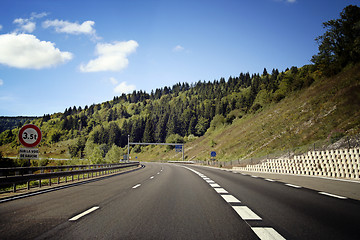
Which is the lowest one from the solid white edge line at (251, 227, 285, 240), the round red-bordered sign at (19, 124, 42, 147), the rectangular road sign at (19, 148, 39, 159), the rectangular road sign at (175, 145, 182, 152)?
the rectangular road sign at (175, 145, 182, 152)

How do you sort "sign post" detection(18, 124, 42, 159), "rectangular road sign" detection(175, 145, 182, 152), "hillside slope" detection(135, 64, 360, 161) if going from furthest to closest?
1. "rectangular road sign" detection(175, 145, 182, 152)
2. "hillside slope" detection(135, 64, 360, 161)
3. "sign post" detection(18, 124, 42, 159)

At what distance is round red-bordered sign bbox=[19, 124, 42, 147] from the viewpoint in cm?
1127

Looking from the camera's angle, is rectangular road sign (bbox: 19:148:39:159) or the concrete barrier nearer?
rectangular road sign (bbox: 19:148:39:159)

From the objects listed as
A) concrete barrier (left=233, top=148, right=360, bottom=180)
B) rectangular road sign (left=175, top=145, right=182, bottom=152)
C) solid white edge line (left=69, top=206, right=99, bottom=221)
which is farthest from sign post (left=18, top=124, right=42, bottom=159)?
rectangular road sign (left=175, top=145, right=182, bottom=152)

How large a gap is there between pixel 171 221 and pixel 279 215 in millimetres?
2233

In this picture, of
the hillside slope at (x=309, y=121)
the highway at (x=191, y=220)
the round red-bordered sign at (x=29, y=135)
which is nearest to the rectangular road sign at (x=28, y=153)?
the round red-bordered sign at (x=29, y=135)

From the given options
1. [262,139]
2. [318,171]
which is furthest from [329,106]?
[318,171]

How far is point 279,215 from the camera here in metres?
5.53

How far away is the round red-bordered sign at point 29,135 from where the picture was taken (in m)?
11.3

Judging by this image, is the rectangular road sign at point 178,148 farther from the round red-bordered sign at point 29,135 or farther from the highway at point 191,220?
the highway at point 191,220

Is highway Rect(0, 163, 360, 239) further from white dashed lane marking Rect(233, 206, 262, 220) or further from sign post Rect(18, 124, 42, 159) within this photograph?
sign post Rect(18, 124, 42, 159)

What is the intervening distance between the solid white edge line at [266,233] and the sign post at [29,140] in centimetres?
996

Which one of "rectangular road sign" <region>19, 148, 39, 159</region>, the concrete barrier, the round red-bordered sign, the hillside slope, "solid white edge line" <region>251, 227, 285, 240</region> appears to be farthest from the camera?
the hillside slope

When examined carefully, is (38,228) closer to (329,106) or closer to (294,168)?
(294,168)
